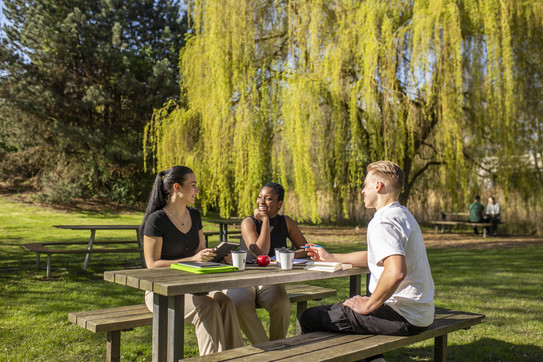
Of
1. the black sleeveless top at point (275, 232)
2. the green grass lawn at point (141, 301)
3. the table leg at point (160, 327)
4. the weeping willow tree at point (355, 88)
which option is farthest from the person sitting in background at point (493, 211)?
the table leg at point (160, 327)

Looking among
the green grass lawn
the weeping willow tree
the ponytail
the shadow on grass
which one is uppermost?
the weeping willow tree

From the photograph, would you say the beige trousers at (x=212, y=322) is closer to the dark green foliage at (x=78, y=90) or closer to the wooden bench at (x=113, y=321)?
the wooden bench at (x=113, y=321)

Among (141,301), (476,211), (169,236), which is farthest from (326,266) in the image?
(476,211)

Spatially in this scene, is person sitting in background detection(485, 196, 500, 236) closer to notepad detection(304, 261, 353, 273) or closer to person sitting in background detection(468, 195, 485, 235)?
person sitting in background detection(468, 195, 485, 235)

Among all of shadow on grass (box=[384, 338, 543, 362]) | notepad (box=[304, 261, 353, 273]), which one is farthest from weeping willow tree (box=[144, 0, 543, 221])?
notepad (box=[304, 261, 353, 273])

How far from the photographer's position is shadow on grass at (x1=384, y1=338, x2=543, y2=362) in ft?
12.8

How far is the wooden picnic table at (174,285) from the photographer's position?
260 cm

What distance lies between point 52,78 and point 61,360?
789 inches

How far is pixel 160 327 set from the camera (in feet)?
9.21

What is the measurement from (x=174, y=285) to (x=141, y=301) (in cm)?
354

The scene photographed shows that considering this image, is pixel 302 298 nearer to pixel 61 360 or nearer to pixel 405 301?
pixel 405 301

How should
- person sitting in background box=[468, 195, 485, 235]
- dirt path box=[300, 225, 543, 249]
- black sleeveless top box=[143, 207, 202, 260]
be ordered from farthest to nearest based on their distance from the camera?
person sitting in background box=[468, 195, 485, 235] < dirt path box=[300, 225, 543, 249] < black sleeveless top box=[143, 207, 202, 260]

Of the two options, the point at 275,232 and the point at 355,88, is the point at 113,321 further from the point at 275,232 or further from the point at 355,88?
the point at 355,88

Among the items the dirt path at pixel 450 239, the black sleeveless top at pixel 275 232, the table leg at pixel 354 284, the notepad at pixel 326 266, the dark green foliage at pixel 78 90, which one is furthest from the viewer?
the dark green foliage at pixel 78 90
